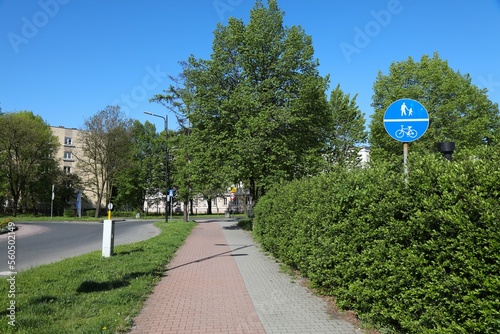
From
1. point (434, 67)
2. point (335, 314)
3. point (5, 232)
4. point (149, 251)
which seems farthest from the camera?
point (434, 67)

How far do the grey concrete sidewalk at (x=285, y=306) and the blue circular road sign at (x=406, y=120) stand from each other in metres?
2.74

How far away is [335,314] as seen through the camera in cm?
588

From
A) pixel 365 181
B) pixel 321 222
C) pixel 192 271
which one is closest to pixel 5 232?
pixel 192 271

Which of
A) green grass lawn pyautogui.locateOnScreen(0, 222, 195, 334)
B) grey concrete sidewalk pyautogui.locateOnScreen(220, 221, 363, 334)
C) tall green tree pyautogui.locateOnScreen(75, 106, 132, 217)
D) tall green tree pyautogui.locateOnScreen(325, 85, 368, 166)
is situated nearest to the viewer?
green grass lawn pyautogui.locateOnScreen(0, 222, 195, 334)

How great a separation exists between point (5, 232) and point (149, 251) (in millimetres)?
14058

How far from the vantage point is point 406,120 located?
5.59 meters

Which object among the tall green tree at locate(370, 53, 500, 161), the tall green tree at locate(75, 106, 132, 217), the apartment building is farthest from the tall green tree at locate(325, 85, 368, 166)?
the apartment building

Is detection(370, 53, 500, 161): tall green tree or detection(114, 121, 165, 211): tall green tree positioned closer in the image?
detection(370, 53, 500, 161): tall green tree

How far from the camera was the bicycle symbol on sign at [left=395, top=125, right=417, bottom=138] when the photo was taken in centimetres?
556

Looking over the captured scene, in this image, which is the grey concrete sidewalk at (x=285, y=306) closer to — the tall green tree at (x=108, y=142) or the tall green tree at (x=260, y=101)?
the tall green tree at (x=260, y=101)

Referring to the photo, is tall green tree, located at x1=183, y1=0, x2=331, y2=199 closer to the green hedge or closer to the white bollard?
the white bollard

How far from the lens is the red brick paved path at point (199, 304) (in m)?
5.22

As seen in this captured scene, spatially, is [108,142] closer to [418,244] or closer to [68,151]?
[68,151]

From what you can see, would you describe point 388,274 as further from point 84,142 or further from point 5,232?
point 84,142
